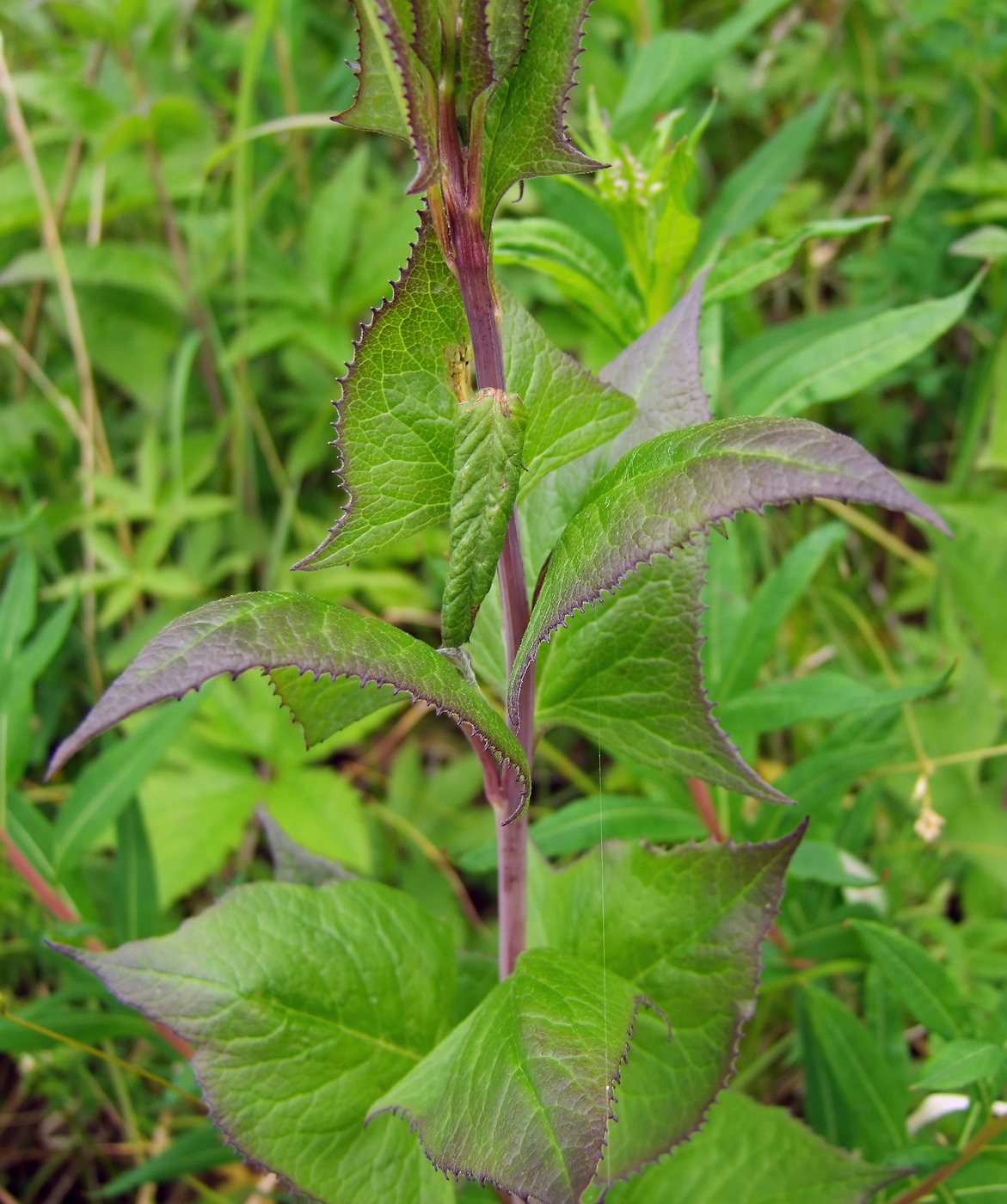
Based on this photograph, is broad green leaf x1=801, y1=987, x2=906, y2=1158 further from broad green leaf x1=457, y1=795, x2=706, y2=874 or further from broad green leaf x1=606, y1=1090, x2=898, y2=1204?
broad green leaf x1=457, y1=795, x2=706, y2=874

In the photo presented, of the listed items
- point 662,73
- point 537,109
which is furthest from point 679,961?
point 662,73

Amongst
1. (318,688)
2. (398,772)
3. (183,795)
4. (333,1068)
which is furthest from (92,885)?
(318,688)

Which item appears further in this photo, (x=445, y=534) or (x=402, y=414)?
(x=445, y=534)

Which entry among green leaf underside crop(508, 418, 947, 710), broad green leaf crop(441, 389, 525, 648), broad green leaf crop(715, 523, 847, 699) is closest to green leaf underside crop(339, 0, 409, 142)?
broad green leaf crop(441, 389, 525, 648)

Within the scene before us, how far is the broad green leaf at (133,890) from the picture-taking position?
1540 mm

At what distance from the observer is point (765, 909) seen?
41.3 inches

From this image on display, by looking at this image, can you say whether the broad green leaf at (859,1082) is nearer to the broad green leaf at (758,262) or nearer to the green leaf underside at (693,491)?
the green leaf underside at (693,491)

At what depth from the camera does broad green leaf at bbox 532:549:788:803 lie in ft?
3.17

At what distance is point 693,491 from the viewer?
718 millimetres

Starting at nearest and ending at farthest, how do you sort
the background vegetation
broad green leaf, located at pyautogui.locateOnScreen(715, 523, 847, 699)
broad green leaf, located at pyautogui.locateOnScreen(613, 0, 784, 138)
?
the background vegetation, broad green leaf, located at pyautogui.locateOnScreen(715, 523, 847, 699), broad green leaf, located at pyautogui.locateOnScreen(613, 0, 784, 138)

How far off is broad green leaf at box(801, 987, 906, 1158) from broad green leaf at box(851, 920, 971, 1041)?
0.11 meters

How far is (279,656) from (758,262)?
103cm

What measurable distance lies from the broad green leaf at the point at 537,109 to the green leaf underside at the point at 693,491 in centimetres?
23

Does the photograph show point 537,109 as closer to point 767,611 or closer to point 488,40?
point 488,40
